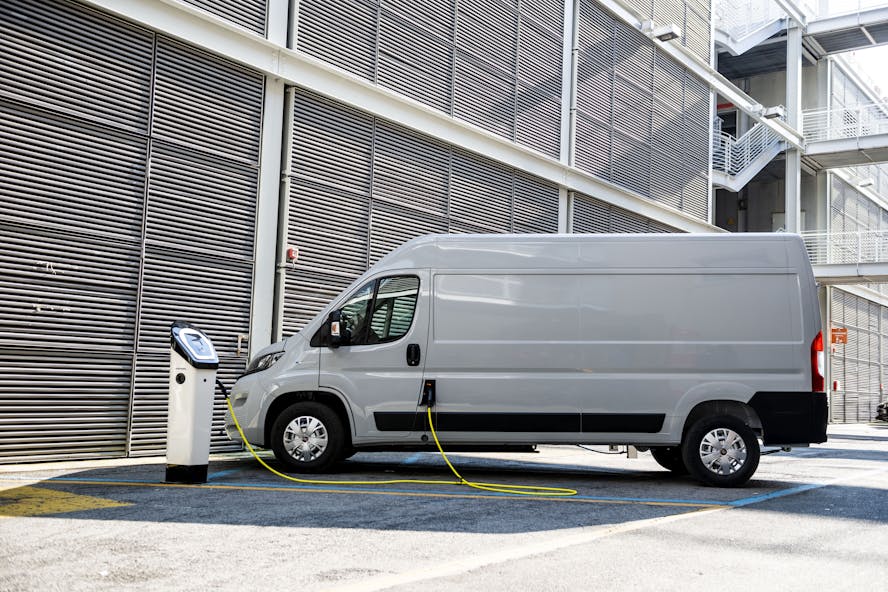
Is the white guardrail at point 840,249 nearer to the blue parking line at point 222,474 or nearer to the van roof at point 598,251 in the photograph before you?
the van roof at point 598,251

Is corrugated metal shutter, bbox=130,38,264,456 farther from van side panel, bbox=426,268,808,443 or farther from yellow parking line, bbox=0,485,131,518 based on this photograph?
van side panel, bbox=426,268,808,443

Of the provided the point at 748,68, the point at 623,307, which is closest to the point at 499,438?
the point at 623,307

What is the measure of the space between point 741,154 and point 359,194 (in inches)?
745

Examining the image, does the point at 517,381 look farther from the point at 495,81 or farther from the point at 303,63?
the point at 495,81

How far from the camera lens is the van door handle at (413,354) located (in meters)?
9.44

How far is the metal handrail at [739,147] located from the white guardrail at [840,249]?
11.7 feet

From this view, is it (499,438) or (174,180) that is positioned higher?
(174,180)

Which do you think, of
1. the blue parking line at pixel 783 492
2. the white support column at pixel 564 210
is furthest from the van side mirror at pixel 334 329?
the white support column at pixel 564 210

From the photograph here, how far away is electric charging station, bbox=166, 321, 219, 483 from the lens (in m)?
8.34

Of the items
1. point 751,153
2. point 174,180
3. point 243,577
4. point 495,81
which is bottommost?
point 243,577

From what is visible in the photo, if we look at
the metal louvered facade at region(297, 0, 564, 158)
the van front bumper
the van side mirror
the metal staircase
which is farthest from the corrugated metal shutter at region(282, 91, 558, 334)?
the metal staircase

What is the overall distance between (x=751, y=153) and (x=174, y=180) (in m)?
23.0

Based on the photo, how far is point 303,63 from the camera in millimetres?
13195

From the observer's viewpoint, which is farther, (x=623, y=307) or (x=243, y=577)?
(x=623, y=307)
